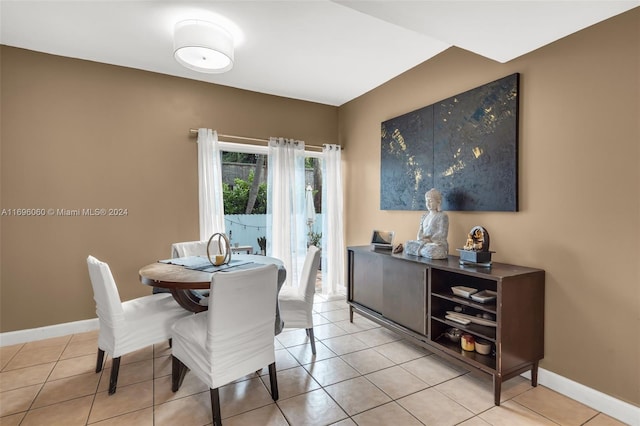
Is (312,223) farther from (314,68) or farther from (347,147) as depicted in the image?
(314,68)

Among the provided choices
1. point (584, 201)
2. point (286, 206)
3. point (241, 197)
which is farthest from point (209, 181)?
point (584, 201)

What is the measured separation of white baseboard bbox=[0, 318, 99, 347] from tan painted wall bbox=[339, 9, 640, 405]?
12.8 ft

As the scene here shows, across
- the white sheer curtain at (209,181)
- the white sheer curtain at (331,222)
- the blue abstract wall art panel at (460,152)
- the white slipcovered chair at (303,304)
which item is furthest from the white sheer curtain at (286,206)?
the white slipcovered chair at (303,304)

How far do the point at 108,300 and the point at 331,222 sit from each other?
2.75 meters

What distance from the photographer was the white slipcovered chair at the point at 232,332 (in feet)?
5.64

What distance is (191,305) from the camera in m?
2.38

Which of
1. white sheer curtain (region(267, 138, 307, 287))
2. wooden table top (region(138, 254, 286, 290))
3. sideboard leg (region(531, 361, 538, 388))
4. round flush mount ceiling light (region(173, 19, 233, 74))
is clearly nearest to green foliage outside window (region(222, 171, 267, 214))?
white sheer curtain (region(267, 138, 307, 287))

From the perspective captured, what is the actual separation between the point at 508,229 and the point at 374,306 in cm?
136

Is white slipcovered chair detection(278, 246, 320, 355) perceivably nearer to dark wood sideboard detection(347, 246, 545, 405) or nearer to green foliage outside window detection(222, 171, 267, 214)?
dark wood sideboard detection(347, 246, 545, 405)

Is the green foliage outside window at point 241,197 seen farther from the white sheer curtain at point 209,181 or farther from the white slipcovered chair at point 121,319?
the white slipcovered chair at point 121,319

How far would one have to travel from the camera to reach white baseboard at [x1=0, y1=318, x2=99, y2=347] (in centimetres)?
285

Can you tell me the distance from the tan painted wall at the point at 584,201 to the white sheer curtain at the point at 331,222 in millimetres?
2038

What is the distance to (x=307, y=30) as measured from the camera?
2535mm

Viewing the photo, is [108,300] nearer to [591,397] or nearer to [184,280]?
[184,280]
